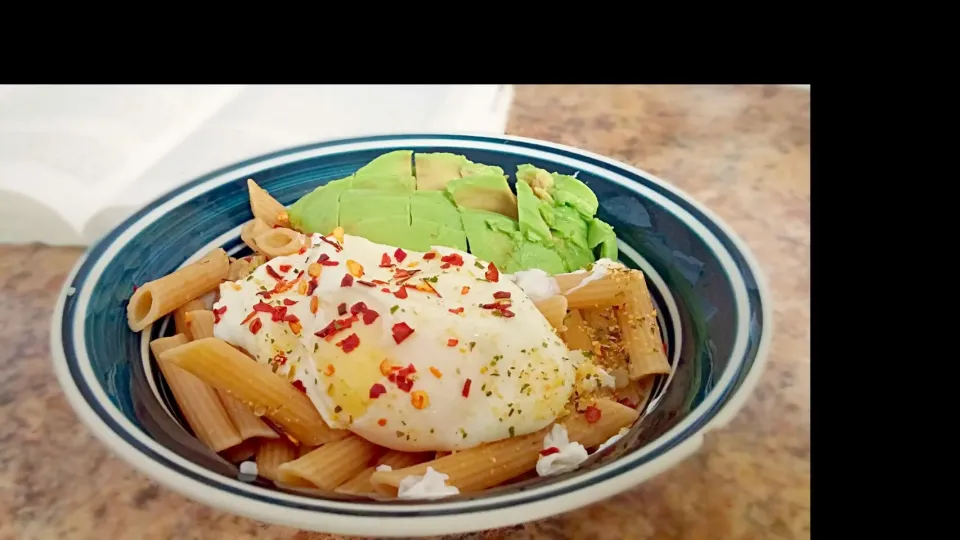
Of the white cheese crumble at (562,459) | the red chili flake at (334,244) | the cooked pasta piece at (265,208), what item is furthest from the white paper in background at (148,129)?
the white cheese crumble at (562,459)

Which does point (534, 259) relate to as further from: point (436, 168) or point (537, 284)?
point (436, 168)

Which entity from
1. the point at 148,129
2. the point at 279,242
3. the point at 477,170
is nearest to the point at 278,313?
the point at 279,242

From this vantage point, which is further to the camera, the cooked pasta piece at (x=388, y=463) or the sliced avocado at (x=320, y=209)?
the sliced avocado at (x=320, y=209)

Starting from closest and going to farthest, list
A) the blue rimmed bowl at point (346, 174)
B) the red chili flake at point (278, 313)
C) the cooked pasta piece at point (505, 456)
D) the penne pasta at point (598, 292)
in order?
the blue rimmed bowl at point (346, 174) < the cooked pasta piece at point (505, 456) < the red chili flake at point (278, 313) < the penne pasta at point (598, 292)

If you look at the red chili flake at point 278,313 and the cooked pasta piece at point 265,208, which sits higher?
the cooked pasta piece at point 265,208

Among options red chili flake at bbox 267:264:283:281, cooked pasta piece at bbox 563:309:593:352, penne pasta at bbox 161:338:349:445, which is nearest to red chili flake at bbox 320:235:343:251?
red chili flake at bbox 267:264:283:281

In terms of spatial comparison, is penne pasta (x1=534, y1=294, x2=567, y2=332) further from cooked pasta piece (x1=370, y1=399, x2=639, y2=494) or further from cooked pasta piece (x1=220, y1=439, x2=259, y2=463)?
cooked pasta piece (x1=220, y1=439, x2=259, y2=463)

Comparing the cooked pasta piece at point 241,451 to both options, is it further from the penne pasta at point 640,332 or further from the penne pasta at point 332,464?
the penne pasta at point 640,332

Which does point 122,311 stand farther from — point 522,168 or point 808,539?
point 808,539
